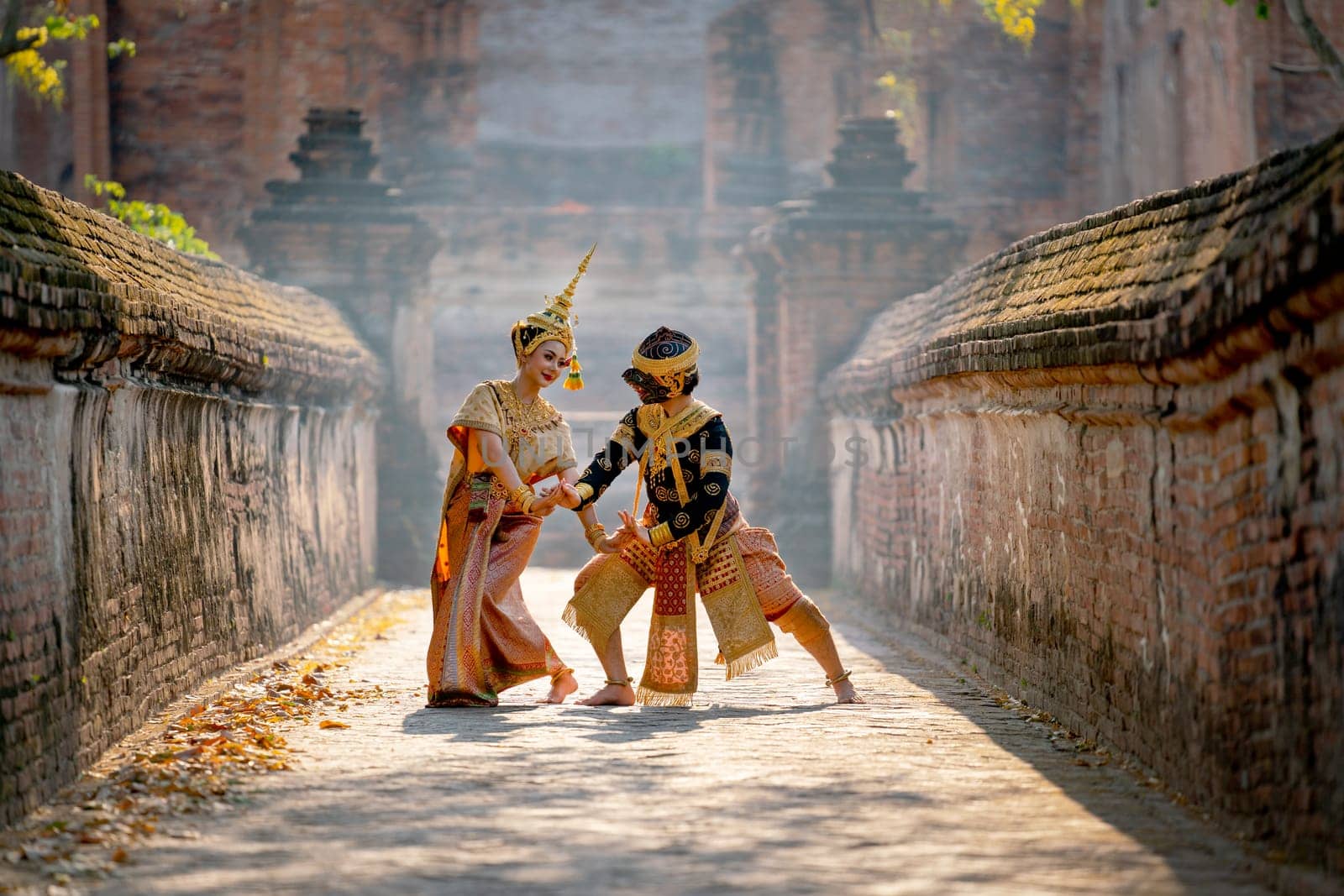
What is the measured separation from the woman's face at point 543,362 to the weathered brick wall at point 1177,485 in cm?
190

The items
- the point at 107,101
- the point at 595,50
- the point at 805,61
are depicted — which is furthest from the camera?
the point at 595,50

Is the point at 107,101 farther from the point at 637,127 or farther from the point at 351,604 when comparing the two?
the point at 351,604

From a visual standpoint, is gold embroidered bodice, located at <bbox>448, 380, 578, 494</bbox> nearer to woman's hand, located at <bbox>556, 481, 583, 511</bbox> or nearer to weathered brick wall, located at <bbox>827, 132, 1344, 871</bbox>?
woman's hand, located at <bbox>556, 481, 583, 511</bbox>

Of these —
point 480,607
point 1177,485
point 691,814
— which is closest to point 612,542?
point 480,607

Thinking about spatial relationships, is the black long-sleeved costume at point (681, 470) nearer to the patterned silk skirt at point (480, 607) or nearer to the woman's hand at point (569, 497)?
the woman's hand at point (569, 497)

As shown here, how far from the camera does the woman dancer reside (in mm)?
7188

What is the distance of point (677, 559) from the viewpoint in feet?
23.8

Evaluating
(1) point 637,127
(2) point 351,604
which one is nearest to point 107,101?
(1) point 637,127

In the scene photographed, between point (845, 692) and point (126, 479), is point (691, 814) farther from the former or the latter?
point (126, 479)

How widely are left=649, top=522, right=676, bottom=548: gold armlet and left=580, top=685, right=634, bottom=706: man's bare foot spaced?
65 centimetres

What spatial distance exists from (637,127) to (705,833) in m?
22.5

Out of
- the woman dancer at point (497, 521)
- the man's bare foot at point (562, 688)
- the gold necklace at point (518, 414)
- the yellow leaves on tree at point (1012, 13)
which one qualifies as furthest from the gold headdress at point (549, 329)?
the yellow leaves on tree at point (1012, 13)

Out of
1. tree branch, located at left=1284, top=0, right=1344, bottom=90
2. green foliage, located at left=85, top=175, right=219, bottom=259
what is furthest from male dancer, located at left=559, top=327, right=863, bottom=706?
green foliage, located at left=85, top=175, right=219, bottom=259

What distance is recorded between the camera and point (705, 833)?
4.67 m
